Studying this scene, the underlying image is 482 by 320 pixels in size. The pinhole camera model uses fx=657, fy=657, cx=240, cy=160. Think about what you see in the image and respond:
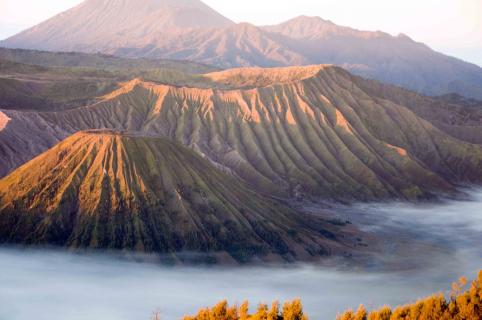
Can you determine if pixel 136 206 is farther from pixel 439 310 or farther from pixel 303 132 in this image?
pixel 303 132

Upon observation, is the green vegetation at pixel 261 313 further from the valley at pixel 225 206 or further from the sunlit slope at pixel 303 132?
the sunlit slope at pixel 303 132

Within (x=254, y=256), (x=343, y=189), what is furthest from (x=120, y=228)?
(x=343, y=189)

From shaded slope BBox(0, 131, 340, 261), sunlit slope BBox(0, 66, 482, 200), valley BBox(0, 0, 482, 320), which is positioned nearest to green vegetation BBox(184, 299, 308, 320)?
valley BBox(0, 0, 482, 320)

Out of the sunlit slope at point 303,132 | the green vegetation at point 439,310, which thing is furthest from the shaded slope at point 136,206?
the green vegetation at point 439,310

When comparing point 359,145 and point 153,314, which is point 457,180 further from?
point 153,314

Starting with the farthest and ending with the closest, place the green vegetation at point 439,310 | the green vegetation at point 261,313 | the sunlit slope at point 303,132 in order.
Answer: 1. the sunlit slope at point 303,132
2. the green vegetation at point 439,310
3. the green vegetation at point 261,313
